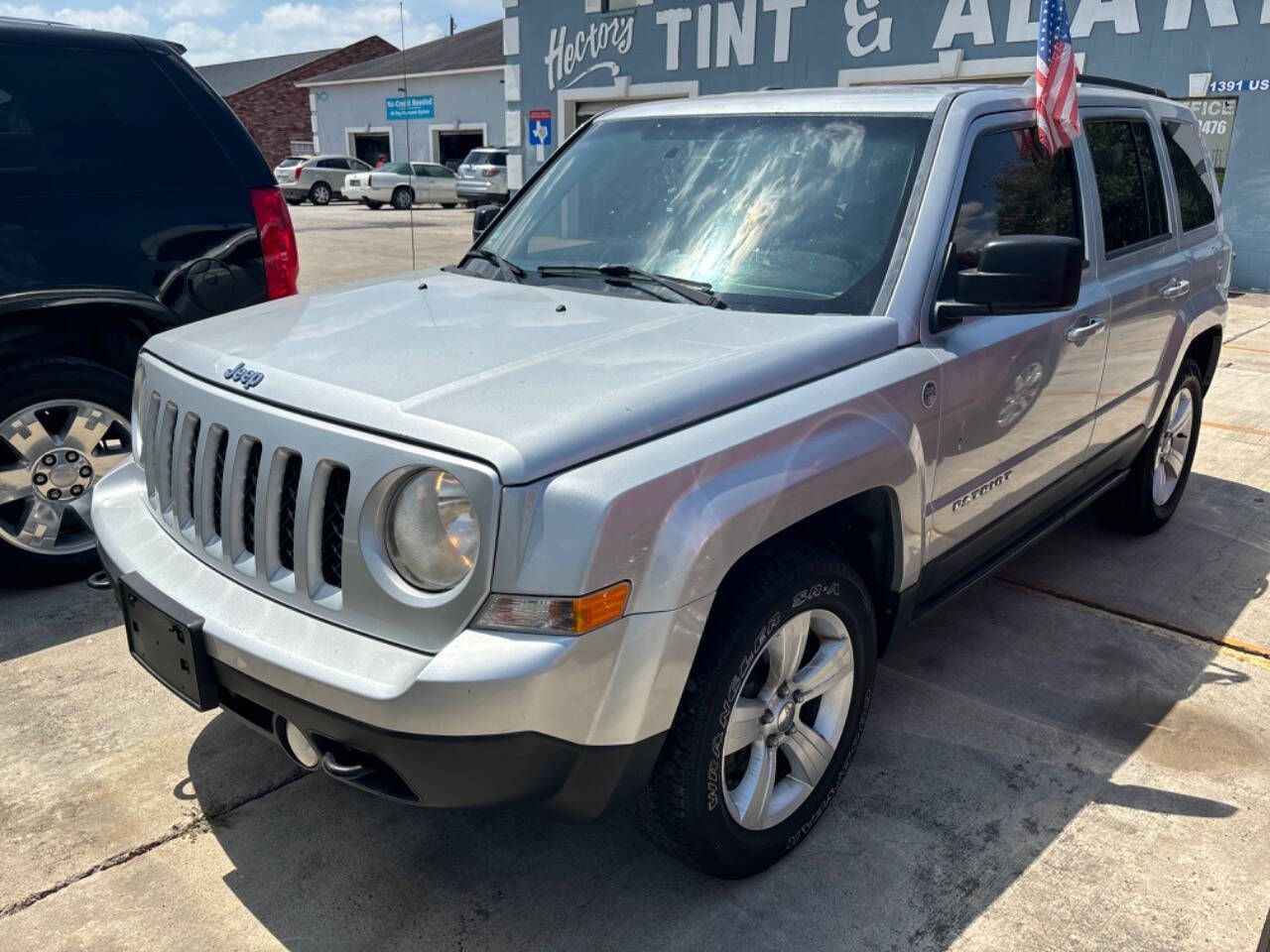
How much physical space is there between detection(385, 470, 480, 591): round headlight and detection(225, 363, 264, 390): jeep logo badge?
571mm

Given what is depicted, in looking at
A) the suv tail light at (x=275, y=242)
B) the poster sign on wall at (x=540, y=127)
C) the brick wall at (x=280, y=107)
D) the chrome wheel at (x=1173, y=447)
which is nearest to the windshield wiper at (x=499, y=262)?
the suv tail light at (x=275, y=242)

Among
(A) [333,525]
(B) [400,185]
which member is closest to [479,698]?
(A) [333,525]

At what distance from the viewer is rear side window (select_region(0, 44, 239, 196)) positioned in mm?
3988

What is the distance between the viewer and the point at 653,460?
2113 millimetres

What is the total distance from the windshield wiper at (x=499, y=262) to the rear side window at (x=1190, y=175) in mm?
2880

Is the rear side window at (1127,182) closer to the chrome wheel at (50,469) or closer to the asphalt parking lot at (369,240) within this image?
the chrome wheel at (50,469)

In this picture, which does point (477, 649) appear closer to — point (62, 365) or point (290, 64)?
point (62, 365)

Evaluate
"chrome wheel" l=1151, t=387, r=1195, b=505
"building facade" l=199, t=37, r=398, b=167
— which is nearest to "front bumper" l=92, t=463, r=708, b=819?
"chrome wheel" l=1151, t=387, r=1195, b=505

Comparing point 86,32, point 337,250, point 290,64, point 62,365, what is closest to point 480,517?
point 62,365

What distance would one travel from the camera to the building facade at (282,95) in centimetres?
4556

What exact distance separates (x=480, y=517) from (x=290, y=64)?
53124 millimetres

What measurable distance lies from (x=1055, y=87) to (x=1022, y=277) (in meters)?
1.05

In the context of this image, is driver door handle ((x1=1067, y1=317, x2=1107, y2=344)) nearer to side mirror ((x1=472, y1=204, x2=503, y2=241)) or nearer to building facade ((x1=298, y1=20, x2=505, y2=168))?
side mirror ((x1=472, y1=204, x2=503, y2=241))

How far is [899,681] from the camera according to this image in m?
3.69
